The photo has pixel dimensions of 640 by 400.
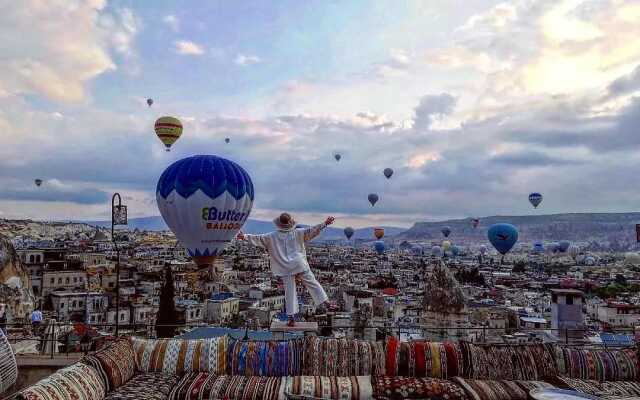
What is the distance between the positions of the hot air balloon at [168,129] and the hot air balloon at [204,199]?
8.07m

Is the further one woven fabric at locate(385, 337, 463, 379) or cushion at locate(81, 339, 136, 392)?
woven fabric at locate(385, 337, 463, 379)

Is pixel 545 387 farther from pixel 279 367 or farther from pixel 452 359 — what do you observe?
pixel 279 367

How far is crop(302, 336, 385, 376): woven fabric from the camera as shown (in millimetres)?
4602

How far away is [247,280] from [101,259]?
16.1 metres

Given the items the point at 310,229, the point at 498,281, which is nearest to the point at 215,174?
the point at 310,229

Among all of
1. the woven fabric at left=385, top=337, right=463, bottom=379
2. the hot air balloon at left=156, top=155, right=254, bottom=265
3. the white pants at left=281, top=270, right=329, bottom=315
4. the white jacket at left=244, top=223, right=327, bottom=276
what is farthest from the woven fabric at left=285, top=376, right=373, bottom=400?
the hot air balloon at left=156, top=155, right=254, bottom=265

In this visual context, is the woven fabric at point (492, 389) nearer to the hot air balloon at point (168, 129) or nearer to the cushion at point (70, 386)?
the cushion at point (70, 386)

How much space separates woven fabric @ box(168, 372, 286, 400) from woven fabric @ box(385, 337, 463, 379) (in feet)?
3.27

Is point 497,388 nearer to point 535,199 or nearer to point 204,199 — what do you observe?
point 204,199

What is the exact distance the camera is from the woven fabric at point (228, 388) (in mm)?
4152

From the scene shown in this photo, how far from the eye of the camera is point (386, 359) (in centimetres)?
466

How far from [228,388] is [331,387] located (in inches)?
32.4

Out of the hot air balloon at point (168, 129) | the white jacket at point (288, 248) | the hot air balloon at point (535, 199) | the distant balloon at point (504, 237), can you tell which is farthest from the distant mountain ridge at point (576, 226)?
the white jacket at point (288, 248)

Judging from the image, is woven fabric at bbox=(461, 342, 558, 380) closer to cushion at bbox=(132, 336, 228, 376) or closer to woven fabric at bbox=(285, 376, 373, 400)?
woven fabric at bbox=(285, 376, 373, 400)
